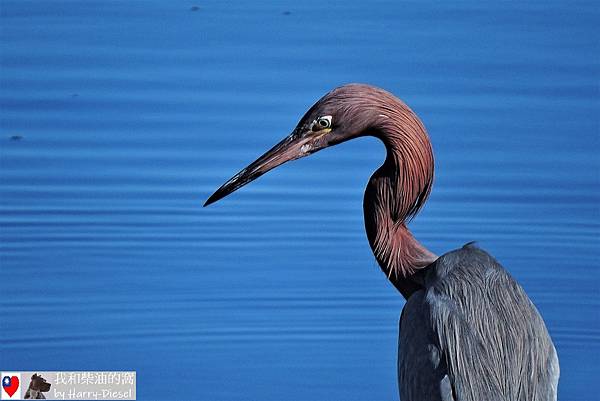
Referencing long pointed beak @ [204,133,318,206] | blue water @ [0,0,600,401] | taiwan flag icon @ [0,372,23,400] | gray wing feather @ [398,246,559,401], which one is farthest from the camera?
blue water @ [0,0,600,401]

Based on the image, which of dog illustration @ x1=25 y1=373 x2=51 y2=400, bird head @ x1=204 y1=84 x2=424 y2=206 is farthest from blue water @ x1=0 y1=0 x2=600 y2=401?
bird head @ x1=204 y1=84 x2=424 y2=206

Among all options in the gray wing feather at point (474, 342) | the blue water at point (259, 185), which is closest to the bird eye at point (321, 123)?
the gray wing feather at point (474, 342)

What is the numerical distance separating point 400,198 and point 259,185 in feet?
10.3

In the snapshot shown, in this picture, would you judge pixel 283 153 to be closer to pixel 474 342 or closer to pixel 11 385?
pixel 474 342

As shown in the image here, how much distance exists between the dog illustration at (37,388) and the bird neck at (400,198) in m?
1.86

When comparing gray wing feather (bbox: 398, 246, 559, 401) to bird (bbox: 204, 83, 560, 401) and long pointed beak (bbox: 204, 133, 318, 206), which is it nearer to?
Answer: bird (bbox: 204, 83, 560, 401)

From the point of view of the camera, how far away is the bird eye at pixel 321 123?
22.3 feet

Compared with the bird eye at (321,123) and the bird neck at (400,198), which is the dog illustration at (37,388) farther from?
the bird eye at (321,123)

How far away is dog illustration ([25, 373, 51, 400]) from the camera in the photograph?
25.6ft

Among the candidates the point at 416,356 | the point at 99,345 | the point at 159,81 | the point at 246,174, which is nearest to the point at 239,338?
the point at 99,345

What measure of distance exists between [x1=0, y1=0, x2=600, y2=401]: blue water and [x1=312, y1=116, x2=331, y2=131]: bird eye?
143 cm

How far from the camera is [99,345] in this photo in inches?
320

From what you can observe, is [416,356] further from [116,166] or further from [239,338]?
[116,166]

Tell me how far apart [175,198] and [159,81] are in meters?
1.54
